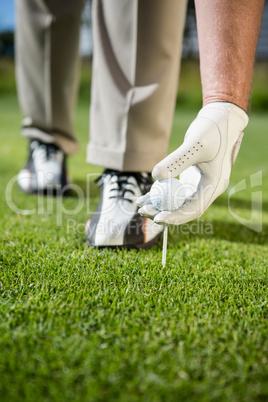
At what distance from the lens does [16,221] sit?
1.34 m

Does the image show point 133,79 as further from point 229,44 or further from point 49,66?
point 49,66

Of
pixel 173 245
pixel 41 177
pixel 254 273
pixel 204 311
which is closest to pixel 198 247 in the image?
pixel 173 245

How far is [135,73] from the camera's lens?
117 cm

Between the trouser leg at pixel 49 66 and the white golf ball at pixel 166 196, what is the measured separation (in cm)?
105

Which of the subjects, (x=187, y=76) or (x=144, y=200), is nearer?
(x=144, y=200)

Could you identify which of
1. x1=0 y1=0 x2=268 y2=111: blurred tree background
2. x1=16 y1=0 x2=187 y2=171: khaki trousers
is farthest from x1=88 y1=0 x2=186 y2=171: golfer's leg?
x1=0 y1=0 x2=268 y2=111: blurred tree background

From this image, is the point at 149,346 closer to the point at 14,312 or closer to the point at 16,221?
the point at 14,312

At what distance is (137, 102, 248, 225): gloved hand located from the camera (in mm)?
844

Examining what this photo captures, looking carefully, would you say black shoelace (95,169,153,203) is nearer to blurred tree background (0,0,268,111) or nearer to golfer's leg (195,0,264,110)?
golfer's leg (195,0,264,110)

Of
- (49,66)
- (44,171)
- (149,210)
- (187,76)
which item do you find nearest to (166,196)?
(149,210)

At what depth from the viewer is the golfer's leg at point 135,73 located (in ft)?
3.76

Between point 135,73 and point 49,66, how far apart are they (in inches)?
29.8

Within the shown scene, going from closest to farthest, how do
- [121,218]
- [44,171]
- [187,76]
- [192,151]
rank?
[192,151], [121,218], [44,171], [187,76]

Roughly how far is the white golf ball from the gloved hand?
13mm
